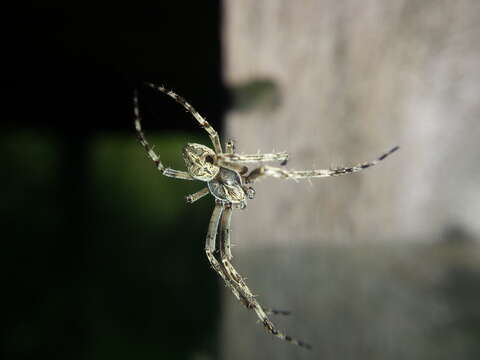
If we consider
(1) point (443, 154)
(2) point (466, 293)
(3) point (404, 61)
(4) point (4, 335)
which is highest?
(3) point (404, 61)

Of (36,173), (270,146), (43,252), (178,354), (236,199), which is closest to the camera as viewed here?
(236,199)

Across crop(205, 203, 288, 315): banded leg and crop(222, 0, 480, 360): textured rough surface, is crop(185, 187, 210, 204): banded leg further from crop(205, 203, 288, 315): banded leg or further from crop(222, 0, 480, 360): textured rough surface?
crop(222, 0, 480, 360): textured rough surface

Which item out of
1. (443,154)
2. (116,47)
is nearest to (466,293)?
(443,154)

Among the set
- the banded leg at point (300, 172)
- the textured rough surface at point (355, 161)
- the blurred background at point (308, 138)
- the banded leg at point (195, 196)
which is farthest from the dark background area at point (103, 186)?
the banded leg at point (300, 172)

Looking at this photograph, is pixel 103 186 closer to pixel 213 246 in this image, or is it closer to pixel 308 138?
pixel 308 138

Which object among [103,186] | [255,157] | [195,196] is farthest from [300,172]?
[103,186]

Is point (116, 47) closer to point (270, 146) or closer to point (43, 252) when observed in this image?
point (270, 146)

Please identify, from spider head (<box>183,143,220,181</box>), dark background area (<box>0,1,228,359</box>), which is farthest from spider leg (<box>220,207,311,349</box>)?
dark background area (<box>0,1,228,359</box>)
